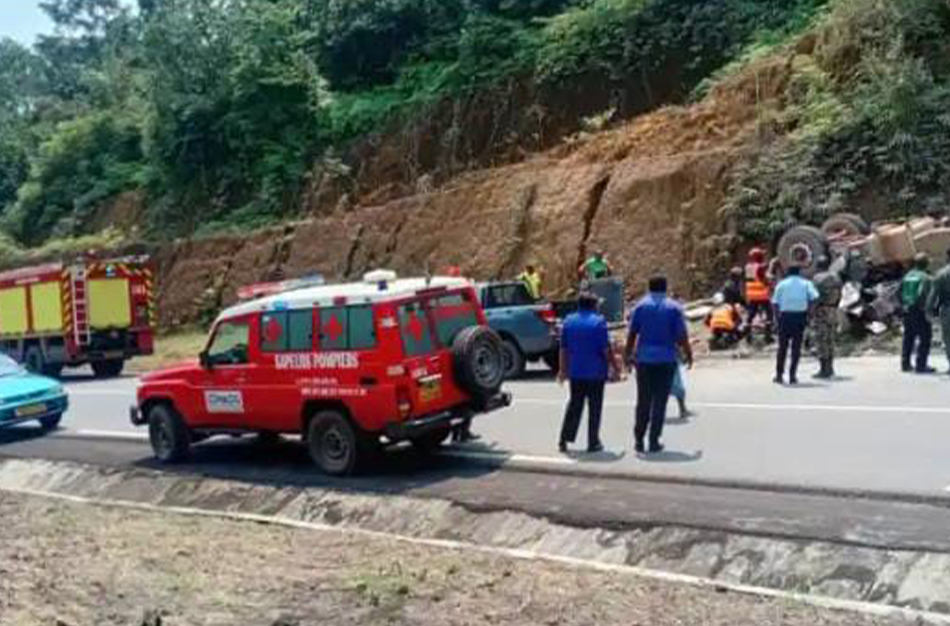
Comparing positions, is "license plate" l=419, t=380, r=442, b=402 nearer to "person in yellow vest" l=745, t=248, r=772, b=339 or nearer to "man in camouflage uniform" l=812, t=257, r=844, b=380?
"man in camouflage uniform" l=812, t=257, r=844, b=380

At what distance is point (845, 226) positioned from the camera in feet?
71.1

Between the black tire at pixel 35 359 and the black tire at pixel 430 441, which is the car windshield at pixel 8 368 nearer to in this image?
the black tire at pixel 430 441

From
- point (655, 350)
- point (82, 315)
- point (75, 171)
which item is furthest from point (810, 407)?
point (75, 171)

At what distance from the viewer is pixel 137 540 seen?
410 inches

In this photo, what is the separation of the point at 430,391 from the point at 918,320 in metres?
8.20

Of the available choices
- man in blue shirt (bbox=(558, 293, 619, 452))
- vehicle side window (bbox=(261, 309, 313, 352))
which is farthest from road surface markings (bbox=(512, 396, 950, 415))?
vehicle side window (bbox=(261, 309, 313, 352))

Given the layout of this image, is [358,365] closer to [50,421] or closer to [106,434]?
[106,434]

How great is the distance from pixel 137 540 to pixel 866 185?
56.7ft

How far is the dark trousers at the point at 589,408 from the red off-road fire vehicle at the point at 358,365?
2.48 ft

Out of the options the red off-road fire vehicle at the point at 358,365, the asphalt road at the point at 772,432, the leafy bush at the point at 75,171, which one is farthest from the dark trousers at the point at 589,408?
the leafy bush at the point at 75,171

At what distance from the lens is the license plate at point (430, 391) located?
1192cm

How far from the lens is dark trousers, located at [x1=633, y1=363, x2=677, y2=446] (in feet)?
38.9

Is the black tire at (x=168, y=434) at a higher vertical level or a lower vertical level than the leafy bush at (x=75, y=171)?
lower

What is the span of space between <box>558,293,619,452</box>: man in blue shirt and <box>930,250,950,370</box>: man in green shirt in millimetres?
6366
